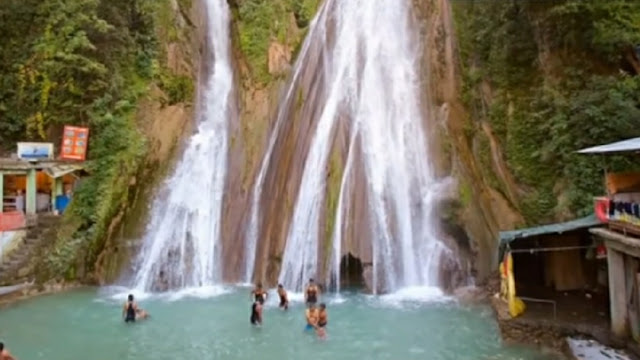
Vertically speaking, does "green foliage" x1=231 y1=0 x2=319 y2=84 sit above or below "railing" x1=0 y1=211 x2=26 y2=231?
above

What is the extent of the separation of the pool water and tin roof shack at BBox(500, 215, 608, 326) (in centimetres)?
212

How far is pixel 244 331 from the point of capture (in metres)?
16.8

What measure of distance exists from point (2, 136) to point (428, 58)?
1954cm

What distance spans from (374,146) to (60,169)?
13.3m

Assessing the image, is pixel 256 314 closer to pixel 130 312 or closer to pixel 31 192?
pixel 130 312

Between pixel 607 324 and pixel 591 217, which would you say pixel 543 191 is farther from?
pixel 607 324

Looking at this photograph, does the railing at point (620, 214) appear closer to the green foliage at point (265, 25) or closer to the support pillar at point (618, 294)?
the support pillar at point (618, 294)

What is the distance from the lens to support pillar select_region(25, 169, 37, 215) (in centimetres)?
2483

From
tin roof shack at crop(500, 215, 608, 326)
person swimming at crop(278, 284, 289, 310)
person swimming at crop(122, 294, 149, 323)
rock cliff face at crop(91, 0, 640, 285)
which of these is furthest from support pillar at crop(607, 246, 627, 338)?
person swimming at crop(122, 294, 149, 323)

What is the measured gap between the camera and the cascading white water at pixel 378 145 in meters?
21.3

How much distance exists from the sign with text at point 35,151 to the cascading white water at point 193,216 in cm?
526

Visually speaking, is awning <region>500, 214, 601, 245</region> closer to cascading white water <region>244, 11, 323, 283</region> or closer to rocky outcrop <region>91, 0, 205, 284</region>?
cascading white water <region>244, 11, 323, 283</region>

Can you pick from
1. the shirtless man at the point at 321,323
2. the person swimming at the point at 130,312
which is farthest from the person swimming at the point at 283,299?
the person swimming at the point at 130,312

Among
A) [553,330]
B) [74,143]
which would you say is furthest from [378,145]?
[74,143]
